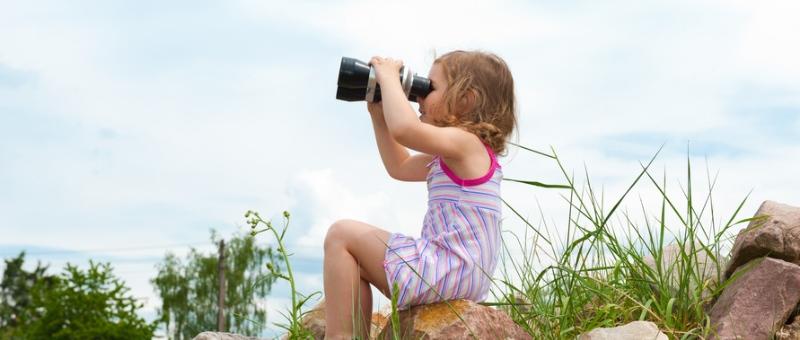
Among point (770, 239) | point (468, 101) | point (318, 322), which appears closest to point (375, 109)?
point (468, 101)

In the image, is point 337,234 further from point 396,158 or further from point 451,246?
point 396,158

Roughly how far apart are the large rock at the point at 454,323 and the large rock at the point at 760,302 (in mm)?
838

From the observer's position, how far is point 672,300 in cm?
369

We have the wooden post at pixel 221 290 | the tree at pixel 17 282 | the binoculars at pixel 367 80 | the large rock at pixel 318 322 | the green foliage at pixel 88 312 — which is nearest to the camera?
the binoculars at pixel 367 80

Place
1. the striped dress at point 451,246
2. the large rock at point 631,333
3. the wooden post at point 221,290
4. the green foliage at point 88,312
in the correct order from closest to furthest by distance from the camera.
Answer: the large rock at point 631,333, the striped dress at point 451,246, the green foliage at point 88,312, the wooden post at point 221,290

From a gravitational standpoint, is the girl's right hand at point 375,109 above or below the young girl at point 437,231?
above

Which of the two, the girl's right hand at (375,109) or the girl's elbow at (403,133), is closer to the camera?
the girl's elbow at (403,133)

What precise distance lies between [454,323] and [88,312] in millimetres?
14346

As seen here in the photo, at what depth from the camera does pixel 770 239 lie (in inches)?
153

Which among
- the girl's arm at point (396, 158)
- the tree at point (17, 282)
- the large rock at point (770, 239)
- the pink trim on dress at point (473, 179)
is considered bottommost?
the tree at point (17, 282)

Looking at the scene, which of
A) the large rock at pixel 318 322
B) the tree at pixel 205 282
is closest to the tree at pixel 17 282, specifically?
the tree at pixel 205 282

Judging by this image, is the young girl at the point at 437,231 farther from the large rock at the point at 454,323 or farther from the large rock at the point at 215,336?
the large rock at the point at 215,336

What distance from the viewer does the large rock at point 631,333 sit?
11.2 ft

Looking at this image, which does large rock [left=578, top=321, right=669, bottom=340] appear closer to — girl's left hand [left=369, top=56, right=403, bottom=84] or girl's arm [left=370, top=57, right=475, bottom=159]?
girl's arm [left=370, top=57, right=475, bottom=159]
